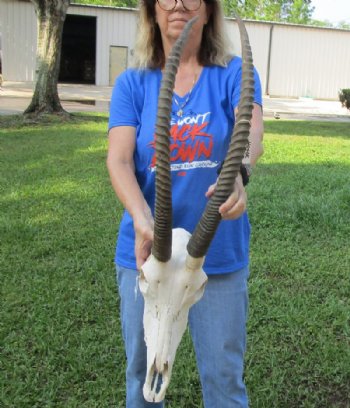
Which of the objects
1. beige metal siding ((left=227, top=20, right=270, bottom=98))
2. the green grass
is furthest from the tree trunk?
beige metal siding ((left=227, top=20, right=270, bottom=98))

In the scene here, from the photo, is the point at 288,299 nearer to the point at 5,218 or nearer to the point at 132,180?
the point at 132,180

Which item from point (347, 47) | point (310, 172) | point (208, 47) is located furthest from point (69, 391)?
point (347, 47)

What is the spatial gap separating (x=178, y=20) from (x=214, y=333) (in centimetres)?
116

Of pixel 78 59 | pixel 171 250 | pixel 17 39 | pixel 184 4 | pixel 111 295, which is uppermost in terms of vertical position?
pixel 17 39

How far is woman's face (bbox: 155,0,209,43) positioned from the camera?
1887 millimetres

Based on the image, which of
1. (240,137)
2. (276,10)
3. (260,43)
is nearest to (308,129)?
(240,137)

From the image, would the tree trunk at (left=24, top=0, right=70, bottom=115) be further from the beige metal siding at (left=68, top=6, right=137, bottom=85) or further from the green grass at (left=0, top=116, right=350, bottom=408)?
the beige metal siding at (left=68, top=6, right=137, bottom=85)

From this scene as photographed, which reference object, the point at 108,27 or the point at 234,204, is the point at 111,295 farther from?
the point at 108,27

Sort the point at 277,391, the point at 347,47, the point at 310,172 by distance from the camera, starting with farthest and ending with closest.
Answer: the point at 347,47, the point at 310,172, the point at 277,391

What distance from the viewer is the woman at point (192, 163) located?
6.15 feet

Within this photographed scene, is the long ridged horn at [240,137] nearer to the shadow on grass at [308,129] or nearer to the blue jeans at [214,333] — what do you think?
the blue jeans at [214,333]

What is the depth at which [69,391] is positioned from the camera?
3037 mm

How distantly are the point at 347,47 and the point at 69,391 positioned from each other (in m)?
34.3

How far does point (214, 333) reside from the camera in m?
2.02
